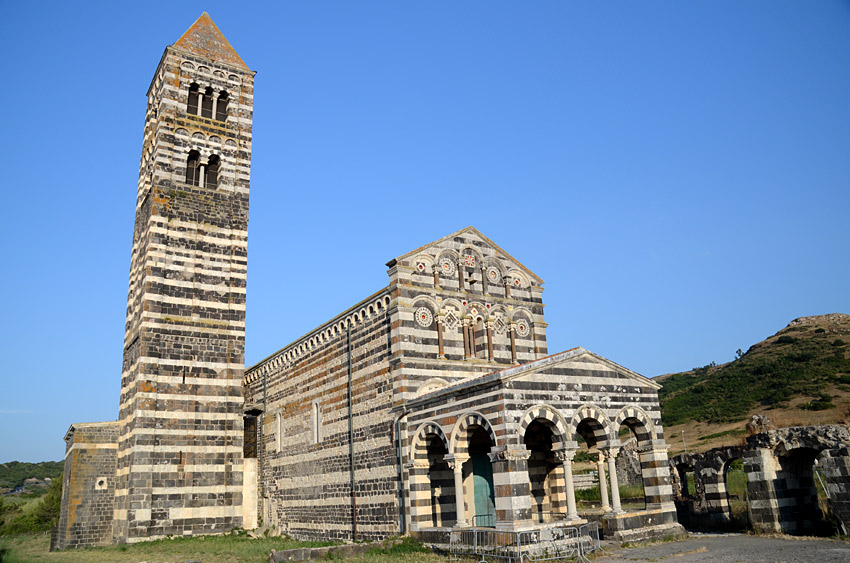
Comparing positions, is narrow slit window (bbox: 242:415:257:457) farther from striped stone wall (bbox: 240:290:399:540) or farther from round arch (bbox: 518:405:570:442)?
round arch (bbox: 518:405:570:442)

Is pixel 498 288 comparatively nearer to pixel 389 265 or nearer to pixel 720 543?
pixel 389 265

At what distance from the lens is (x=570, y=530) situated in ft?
52.0

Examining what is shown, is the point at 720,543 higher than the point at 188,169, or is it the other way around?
the point at 188,169

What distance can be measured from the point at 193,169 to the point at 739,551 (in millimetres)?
26585

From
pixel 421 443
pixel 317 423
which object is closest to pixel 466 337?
pixel 421 443

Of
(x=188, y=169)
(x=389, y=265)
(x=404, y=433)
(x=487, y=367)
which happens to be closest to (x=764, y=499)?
(x=487, y=367)

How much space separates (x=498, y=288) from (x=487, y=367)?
3.16m

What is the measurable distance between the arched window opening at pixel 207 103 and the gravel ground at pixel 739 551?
2607cm

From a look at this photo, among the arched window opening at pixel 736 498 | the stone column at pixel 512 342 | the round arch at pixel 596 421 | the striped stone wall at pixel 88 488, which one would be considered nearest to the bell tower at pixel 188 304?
the striped stone wall at pixel 88 488

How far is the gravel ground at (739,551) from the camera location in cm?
1370

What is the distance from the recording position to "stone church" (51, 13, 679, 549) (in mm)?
17875

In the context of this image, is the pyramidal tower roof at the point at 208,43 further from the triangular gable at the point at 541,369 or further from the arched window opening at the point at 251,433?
the triangular gable at the point at 541,369

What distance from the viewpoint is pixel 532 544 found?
1508cm

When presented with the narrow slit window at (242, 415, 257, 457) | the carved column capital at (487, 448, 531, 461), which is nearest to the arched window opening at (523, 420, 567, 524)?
the carved column capital at (487, 448, 531, 461)
